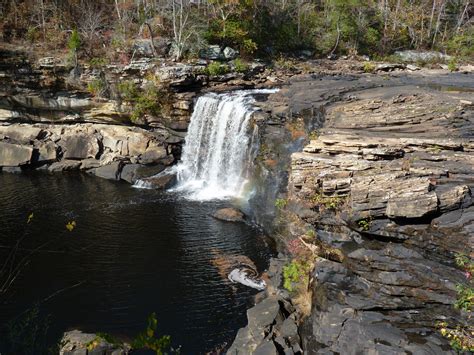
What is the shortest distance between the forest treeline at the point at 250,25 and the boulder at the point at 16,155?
8.91m

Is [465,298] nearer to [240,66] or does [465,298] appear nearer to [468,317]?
[468,317]

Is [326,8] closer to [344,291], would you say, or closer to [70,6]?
[70,6]

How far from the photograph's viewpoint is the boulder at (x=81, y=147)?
99.7 feet

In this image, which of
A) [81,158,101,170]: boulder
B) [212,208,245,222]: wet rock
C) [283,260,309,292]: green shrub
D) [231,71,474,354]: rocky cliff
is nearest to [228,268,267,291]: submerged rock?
[283,260,309,292]: green shrub

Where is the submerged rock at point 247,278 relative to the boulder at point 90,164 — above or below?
below

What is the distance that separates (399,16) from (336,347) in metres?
47.8

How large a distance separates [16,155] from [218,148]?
14.6 metres

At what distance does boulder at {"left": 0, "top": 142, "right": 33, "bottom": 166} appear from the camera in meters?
29.6

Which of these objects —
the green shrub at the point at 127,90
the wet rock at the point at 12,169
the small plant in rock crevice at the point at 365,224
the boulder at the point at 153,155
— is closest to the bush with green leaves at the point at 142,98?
the green shrub at the point at 127,90

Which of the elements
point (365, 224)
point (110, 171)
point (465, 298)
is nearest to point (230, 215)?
point (365, 224)

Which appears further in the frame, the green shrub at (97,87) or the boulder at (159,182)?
the green shrub at (97,87)

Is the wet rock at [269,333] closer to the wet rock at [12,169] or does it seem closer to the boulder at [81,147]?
the boulder at [81,147]

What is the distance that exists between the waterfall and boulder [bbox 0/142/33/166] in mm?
10690

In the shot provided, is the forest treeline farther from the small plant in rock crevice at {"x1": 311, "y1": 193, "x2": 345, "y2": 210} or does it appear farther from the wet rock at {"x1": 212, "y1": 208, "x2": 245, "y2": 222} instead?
the small plant in rock crevice at {"x1": 311, "y1": 193, "x2": 345, "y2": 210}
